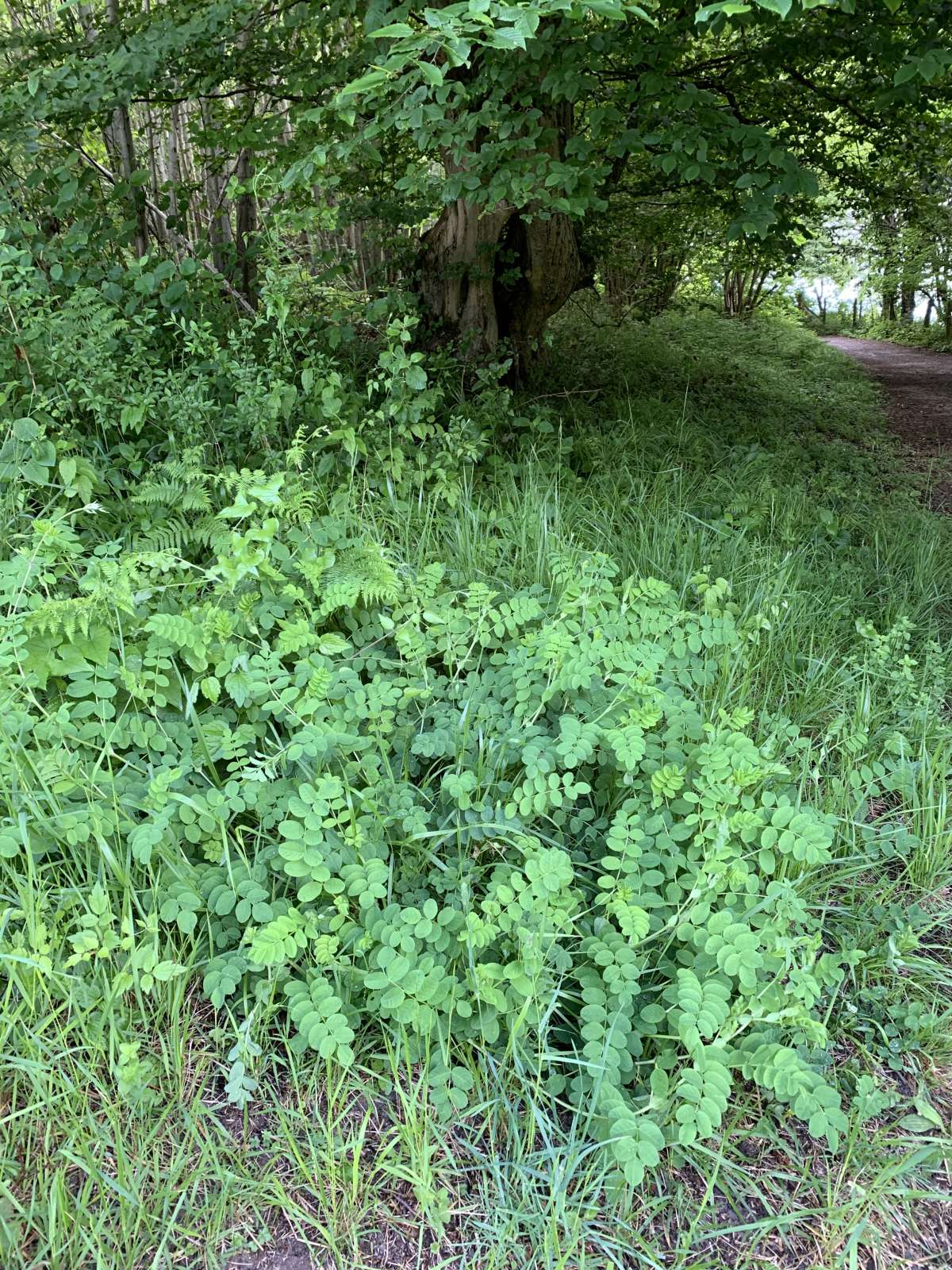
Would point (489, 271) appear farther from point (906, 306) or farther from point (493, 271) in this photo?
point (906, 306)

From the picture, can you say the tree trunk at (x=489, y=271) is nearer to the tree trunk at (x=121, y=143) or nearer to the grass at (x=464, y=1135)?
the tree trunk at (x=121, y=143)

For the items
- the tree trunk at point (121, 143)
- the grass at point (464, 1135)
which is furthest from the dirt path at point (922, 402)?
the tree trunk at point (121, 143)

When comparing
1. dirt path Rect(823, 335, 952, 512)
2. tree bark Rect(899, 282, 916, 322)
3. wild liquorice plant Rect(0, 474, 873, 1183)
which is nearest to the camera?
wild liquorice plant Rect(0, 474, 873, 1183)

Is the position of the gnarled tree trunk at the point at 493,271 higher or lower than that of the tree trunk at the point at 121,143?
lower

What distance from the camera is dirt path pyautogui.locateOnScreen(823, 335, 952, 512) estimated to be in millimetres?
6113

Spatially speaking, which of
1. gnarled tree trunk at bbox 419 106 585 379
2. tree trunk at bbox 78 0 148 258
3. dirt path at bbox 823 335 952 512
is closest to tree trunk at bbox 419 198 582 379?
gnarled tree trunk at bbox 419 106 585 379

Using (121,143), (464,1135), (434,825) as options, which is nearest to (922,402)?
(121,143)

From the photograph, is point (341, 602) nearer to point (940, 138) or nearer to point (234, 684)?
point (234, 684)

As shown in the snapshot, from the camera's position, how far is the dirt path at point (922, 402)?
6.11m

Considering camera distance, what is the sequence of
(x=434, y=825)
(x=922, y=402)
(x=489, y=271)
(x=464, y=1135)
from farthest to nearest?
(x=922, y=402) → (x=489, y=271) → (x=434, y=825) → (x=464, y=1135)

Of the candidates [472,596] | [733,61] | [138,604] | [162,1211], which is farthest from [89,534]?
[733,61]

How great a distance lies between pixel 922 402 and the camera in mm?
9586

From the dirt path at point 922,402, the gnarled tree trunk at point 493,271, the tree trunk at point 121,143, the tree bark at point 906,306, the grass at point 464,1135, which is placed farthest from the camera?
the tree bark at point 906,306

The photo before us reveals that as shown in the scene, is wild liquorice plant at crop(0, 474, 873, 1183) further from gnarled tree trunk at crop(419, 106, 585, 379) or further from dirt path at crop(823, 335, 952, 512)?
dirt path at crop(823, 335, 952, 512)
